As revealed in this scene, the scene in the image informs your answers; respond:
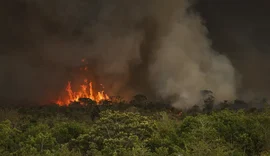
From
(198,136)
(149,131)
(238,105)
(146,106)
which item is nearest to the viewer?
(198,136)

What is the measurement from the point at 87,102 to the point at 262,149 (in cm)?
11535

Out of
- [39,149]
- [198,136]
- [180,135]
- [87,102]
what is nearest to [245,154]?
[198,136]

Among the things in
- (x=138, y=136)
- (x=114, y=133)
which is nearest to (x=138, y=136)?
(x=138, y=136)

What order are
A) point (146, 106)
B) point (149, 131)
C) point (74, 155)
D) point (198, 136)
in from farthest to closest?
point (146, 106) < point (149, 131) < point (198, 136) < point (74, 155)

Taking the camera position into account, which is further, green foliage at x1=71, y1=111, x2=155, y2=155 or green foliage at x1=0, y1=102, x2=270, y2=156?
green foliage at x1=71, y1=111, x2=155, y2=155

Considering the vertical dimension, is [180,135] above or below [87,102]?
below

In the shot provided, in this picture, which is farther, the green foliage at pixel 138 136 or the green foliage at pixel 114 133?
the green foliage at pixel 114 133

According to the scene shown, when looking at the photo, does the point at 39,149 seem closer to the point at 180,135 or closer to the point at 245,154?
the point at 180,135

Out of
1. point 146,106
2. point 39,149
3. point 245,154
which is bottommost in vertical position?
point 245,154

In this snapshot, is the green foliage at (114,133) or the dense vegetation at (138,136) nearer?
the dense vegetation at (138,136)

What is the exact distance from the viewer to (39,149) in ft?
162

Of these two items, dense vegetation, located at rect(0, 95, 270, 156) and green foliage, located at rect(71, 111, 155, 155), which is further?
green foliage, located at rect(71, 111, 155, 155)

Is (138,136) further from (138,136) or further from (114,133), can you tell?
(114,133)

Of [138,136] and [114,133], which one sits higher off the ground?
[114,133]
